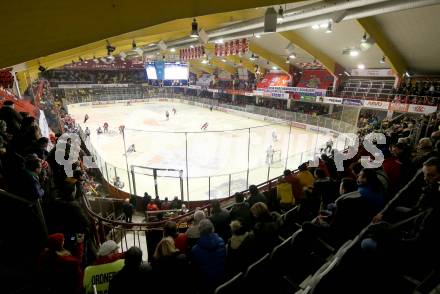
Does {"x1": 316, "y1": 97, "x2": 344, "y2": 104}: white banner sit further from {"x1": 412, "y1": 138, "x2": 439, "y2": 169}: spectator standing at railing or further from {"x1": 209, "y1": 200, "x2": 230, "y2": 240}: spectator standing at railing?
{"x1": 209, "y1": 200, "x2": 230, "y2": 240}: spectator standing at railing

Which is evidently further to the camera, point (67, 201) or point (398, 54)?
point (398, 54)

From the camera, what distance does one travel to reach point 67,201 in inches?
143

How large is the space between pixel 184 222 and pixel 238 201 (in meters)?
2.26

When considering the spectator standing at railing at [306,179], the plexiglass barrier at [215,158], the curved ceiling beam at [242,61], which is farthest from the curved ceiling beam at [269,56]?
the spectator standing at railing at [306,179]

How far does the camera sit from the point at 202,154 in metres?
16.3

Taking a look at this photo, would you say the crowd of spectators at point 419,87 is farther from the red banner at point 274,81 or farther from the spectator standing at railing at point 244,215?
the spectator standing at railing at point 244,215

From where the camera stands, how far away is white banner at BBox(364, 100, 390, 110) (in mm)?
19219

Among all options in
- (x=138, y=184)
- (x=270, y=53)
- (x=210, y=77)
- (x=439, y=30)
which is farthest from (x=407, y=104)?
(x=210, y=77)

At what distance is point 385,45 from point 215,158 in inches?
495

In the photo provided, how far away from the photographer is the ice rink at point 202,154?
38.5 ft

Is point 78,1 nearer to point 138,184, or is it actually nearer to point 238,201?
point 238,201

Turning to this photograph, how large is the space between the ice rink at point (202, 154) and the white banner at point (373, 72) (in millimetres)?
7810

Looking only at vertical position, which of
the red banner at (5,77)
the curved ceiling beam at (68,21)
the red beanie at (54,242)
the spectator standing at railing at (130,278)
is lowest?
the spectator standing at railing at (130,278)

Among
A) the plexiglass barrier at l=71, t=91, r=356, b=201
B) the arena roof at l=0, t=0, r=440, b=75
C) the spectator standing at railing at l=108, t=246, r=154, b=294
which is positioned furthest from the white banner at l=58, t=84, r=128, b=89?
the spectator standing at railing at l=108, t=246, r=154, b=294
